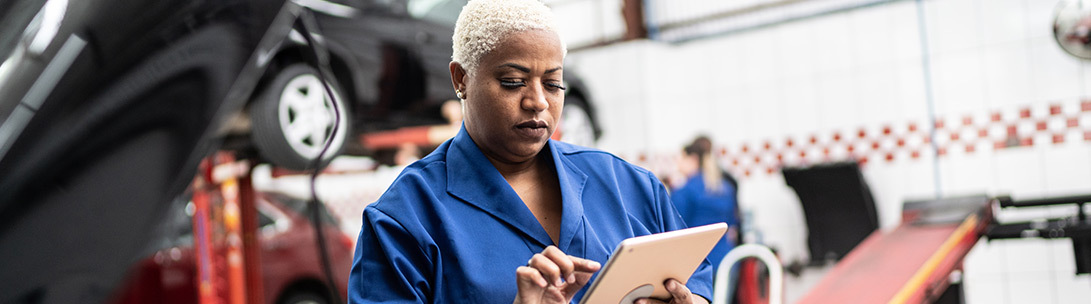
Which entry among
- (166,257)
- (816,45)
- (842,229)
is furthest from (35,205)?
(816,45)

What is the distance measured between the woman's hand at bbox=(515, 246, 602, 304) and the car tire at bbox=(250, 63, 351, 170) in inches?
102

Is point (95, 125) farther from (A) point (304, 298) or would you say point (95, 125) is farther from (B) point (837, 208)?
(B) point (837, 208)

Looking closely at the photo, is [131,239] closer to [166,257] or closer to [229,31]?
[229,31]

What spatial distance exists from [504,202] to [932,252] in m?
2.91

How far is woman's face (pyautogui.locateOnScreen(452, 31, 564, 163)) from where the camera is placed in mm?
906

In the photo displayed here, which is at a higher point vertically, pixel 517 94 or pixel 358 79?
pixel 358 79

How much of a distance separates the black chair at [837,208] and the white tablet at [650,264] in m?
5.40

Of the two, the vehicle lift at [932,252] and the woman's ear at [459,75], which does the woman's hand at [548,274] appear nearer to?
the woman's ear at [459,75]

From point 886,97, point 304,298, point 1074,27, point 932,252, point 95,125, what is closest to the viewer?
point 95,125

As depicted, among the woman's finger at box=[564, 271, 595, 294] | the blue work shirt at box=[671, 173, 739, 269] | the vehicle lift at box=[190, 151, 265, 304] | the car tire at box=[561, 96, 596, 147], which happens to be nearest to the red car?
the vehicle lift at box=[190, 151, 265, 304]

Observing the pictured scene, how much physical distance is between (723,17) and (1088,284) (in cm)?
314

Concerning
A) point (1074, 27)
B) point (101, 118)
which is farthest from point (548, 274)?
point (1074, 27)

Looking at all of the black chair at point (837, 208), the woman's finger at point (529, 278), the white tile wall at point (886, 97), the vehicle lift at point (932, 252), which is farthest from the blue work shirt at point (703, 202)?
the woman's finger at point (529, 278)

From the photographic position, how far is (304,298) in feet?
16.9
